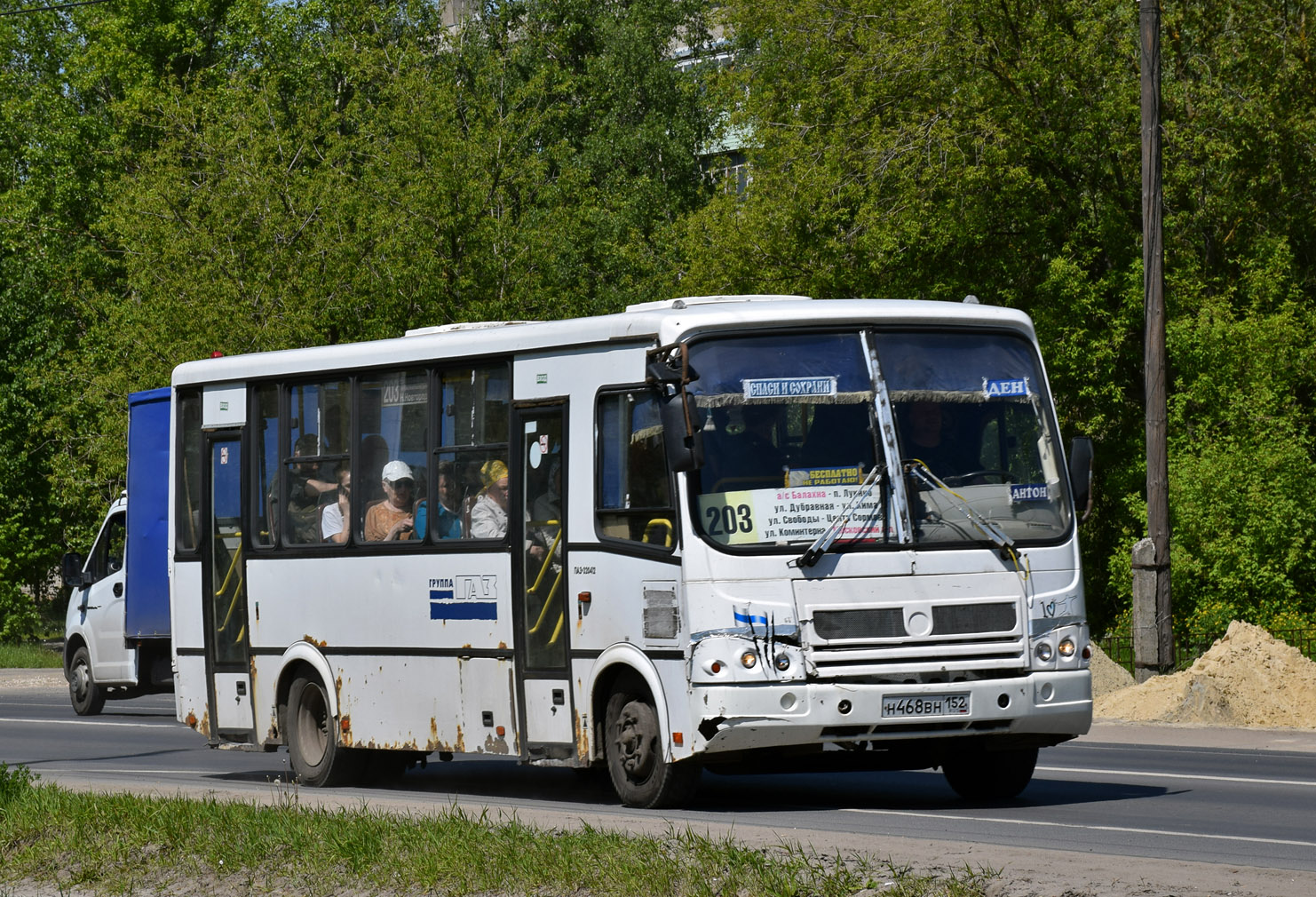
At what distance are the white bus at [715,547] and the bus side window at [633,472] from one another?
2cm

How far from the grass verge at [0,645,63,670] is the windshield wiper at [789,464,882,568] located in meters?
30.8

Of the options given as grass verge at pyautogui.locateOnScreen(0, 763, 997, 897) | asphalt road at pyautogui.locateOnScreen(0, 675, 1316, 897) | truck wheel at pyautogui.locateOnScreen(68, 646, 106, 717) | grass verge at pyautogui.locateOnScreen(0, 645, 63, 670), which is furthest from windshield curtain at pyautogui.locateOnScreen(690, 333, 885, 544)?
grass verge at pyautogui.locateOnScreen(0, 645, 63, 670)

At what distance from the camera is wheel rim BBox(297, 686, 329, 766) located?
14.9 m

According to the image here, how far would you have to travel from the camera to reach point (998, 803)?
502 inches

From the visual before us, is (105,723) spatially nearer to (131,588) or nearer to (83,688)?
(83,688)

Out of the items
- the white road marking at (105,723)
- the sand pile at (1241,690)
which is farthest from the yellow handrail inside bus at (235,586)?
the sand pile at (1241,690)

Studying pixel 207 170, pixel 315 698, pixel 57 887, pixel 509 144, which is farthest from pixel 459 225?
pixel 57 887

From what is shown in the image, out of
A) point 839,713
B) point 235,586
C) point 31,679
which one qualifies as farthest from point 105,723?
point 839,713

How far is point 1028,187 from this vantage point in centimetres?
3347

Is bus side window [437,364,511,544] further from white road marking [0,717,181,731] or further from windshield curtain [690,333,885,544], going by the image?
white road marking [0,717,181,731]

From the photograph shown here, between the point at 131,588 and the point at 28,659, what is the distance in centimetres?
1970

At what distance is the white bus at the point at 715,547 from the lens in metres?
11.5

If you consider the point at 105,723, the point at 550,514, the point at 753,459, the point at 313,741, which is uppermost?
the point at 753,459

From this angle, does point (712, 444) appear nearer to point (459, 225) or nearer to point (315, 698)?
point (315, 698)
